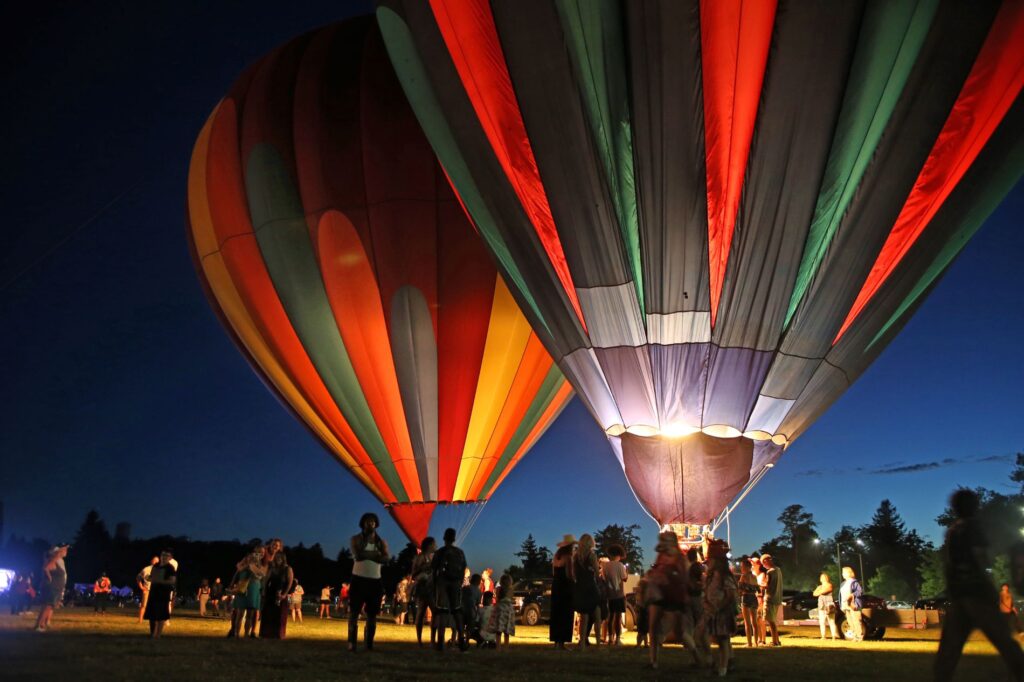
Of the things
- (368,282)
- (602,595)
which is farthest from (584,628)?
(368,282)

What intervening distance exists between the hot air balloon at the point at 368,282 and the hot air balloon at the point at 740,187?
5.40m

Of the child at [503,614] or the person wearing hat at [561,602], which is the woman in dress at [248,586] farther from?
the person wearing hat at [561,602]

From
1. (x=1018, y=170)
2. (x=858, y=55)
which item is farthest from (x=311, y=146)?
(x=1018, y=170)

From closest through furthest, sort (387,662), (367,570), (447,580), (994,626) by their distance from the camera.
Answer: (994,626) < (387,662) < (367,570) < (447,580)

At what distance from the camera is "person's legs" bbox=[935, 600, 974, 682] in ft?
19.0

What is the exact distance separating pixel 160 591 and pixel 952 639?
30.7ft

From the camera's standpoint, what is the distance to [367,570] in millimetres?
10156

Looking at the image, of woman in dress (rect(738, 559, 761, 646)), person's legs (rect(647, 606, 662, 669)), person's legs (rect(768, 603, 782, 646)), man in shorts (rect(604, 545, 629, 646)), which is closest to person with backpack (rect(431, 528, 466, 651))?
person's legs (rect(647, 606, 662, 669))

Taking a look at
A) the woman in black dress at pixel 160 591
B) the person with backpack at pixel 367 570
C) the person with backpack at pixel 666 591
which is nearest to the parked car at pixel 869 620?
the person with backpack at pixel 666 591

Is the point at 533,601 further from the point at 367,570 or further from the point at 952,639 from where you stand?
the point at 952,639

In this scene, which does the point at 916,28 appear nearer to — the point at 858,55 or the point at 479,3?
the point at 858,55

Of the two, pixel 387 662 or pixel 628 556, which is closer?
pixel 387 662

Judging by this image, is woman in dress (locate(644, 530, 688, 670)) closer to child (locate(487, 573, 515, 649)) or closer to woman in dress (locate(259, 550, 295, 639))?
child (locate(487, 573, 515, 649))

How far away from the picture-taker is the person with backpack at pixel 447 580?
1106 centimetres
